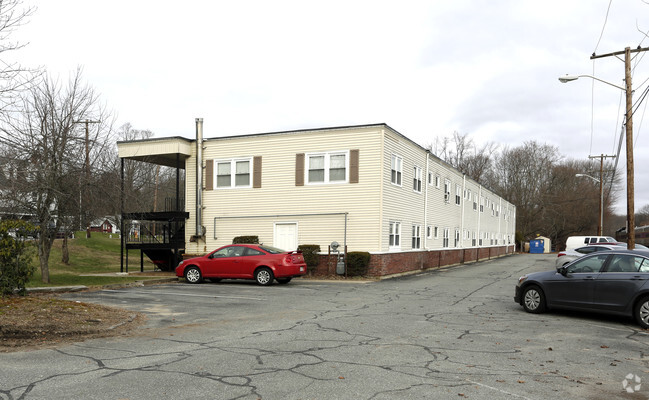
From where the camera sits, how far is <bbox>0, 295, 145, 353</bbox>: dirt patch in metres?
8.53

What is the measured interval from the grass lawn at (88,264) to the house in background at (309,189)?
3498 mm

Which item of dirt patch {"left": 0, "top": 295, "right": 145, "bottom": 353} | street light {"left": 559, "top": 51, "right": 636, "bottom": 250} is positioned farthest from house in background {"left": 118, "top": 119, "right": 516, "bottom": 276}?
dirt patch {"left": 0, "top": 295, "right": 145, "bottom": 353}

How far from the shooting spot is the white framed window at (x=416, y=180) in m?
26.8

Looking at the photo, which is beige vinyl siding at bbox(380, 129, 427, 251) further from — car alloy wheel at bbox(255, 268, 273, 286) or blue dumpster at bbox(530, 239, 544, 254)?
blue dumpster at bbox(530, 239, 544, 254)

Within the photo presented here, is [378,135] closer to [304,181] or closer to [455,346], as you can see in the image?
[304,181]

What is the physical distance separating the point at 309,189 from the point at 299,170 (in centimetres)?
101

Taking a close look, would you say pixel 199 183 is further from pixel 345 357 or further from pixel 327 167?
pixel 345 357

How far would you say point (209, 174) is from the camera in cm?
2569

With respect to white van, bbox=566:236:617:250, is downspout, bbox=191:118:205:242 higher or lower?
higher

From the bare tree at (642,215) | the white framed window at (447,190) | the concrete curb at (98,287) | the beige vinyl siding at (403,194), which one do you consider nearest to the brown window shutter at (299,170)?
the beige vinyl siding at (403,194)

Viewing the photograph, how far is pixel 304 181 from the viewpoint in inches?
934

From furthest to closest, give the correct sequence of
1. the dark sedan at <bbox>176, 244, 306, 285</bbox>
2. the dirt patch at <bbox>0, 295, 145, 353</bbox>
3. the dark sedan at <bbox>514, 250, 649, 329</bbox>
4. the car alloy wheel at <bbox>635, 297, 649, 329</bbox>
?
the dark sedan at <bbox>176, 244, 306, 285</bbox> < the dark sedan at <bbox>514, 250, 649, 329</bbox> < the car alloy wheel at <bbox>635, 297, 649, 329</bbox> < the dirt patch at <bbox>0, 295, 145, 353</bbox>

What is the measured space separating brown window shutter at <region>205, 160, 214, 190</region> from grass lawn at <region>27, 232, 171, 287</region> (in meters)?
5.89

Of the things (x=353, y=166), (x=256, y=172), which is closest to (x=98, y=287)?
(x=256, y=172)
